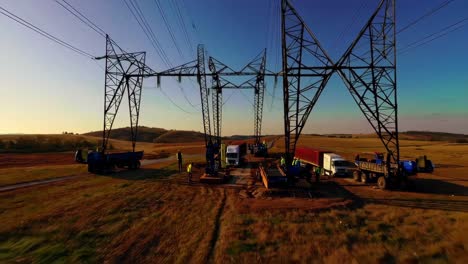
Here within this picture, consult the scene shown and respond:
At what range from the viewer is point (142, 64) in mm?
33438

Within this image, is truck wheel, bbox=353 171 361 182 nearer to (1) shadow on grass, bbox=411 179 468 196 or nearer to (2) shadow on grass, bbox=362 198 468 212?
(1) shadow on grass, bbox=411 179 468 196

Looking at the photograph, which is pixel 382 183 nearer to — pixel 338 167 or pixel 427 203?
pixel 427 203

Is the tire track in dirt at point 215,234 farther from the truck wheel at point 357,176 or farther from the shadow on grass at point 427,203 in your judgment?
the truck wheel at point 357,176

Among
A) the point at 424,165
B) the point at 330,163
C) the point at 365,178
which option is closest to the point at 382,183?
the point at 365,178

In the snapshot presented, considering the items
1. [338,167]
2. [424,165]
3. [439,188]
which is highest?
[424,165]

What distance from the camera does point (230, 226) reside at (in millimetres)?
11867

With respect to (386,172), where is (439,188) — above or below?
below

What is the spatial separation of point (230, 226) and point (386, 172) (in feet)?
51.6

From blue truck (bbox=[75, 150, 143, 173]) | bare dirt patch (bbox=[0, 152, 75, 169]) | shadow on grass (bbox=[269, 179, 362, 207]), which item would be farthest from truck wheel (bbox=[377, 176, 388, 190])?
bare dirt patch (bbox=[0, 152, 75, 169])

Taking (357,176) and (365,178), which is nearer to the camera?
(365,178)

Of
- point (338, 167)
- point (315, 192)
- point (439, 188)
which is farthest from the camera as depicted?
point (338, 167)

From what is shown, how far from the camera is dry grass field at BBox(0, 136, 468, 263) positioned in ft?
30.0

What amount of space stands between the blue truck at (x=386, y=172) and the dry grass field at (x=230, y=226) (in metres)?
1.21

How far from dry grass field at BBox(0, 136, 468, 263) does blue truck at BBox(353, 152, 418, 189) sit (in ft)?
3.97
